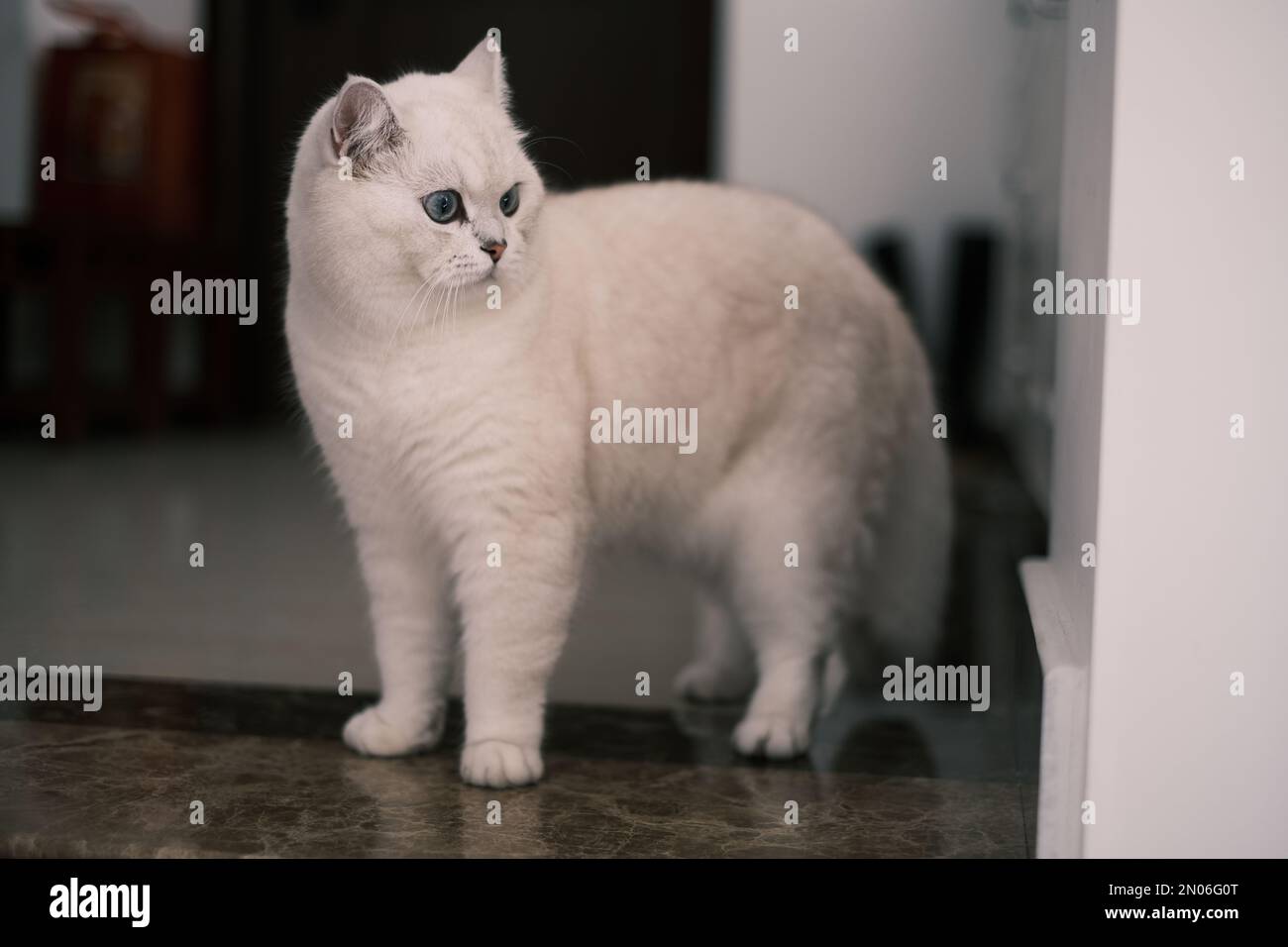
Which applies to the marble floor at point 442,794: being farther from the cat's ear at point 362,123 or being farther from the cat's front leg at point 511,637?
the cat's ear at point 362,123

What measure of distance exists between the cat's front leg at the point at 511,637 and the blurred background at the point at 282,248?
1.25 feet

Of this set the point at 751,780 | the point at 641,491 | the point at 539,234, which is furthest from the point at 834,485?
the point at 539,234

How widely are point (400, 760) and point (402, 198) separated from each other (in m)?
0.84

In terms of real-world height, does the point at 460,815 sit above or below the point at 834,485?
below

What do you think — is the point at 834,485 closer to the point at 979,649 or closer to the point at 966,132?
the point at 979,649

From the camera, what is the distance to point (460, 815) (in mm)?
1762

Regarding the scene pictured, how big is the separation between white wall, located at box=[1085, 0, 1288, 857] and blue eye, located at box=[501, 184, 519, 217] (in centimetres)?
81

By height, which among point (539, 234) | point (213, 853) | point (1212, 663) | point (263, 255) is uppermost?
point (263, 255)

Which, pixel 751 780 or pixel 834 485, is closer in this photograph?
pixel 751 780

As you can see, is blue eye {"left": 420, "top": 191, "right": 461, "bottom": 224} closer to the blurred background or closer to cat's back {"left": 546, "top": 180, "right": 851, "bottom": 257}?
the blurred background

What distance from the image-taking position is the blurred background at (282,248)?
305cm

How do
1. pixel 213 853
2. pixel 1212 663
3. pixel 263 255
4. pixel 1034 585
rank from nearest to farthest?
pixel 1212 663 < pixel 213 853 < pixel 1034 585 < pixel 263 255

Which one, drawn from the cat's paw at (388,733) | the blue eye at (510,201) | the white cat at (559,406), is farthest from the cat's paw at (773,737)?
the blue eye at (510,201)

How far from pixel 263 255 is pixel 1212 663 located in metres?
7.32
